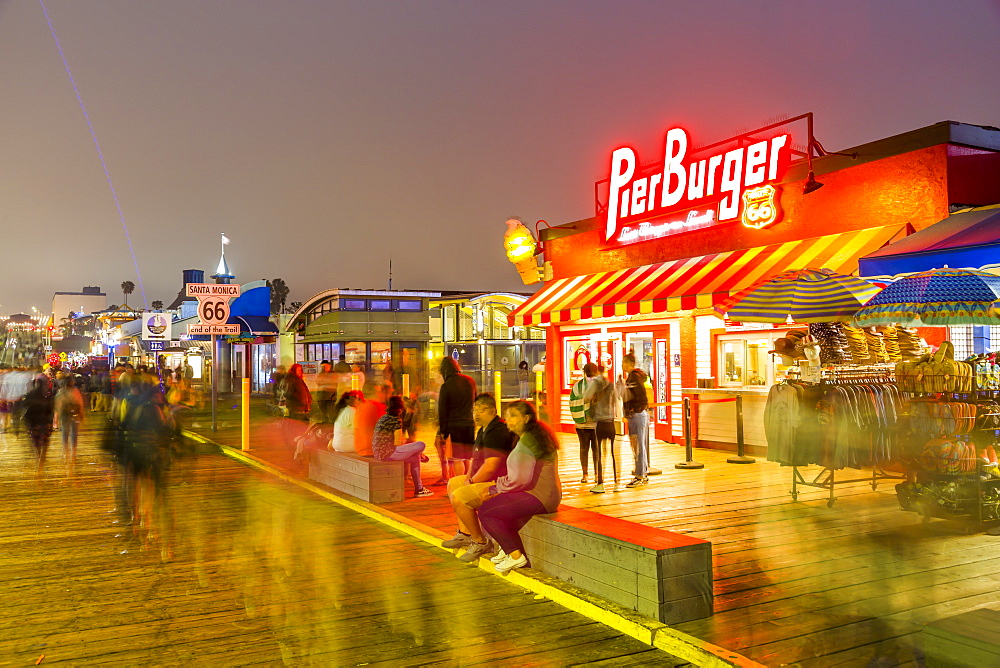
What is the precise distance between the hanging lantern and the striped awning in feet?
7.21

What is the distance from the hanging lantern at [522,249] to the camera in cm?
1980

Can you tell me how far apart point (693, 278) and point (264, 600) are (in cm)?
982

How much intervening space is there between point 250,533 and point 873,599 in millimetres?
6179

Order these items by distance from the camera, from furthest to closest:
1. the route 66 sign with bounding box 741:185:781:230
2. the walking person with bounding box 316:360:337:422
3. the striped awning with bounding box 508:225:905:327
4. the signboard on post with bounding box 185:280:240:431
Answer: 1. the signboard on post with bounding box 185:280:240:431
2. the walking person with bounding box 316:360:337:422
3. the route 66 sign with bounding box 741:185:781:230
4. the striped awning with bounding box 508:225:905:327

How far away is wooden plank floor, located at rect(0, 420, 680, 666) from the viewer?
197 inches

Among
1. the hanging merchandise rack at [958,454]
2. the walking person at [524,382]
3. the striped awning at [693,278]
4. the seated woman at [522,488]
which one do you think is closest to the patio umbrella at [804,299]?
the hanging merchandise rack at [958,454]

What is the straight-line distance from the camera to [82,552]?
7965 mm

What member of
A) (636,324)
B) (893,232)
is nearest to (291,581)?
(893,232)

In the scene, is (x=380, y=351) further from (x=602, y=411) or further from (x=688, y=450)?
(x=602, y=411)

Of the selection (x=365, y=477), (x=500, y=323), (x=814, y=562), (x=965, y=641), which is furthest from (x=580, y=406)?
(x=500, y=323)

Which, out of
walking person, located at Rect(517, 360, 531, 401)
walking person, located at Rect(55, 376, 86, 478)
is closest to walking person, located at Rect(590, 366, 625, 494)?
walking person, located at Rect(55, 376, 86, 478)

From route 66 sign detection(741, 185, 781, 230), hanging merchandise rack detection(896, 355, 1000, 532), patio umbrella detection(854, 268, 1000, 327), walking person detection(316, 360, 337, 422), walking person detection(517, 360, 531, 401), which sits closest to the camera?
hanging merchandise rack detection(896, 355, 1000, 532)

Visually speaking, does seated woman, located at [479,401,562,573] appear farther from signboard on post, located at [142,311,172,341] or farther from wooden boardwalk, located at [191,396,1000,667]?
signboard on post, located at [142,311,172,341]

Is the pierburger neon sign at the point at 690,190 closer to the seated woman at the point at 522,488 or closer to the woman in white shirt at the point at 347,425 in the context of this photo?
the woman in white shirt at the point at 347,425
